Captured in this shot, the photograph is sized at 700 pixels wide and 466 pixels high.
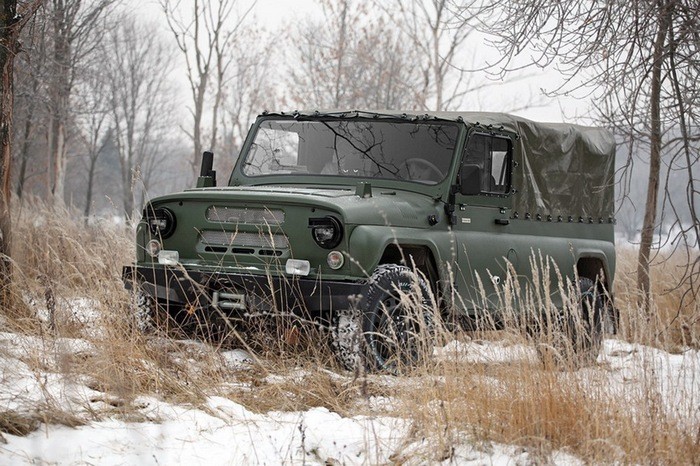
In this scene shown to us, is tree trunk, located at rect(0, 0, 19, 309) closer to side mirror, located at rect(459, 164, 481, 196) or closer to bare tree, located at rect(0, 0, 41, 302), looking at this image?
bare tree, located at rect(0, 0, 41, 302)

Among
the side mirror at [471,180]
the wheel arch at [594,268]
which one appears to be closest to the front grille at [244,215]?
the side mirror at [471,180]

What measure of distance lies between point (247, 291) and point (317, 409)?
4.29 ft

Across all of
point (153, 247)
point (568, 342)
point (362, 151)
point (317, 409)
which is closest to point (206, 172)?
point (153, 247)

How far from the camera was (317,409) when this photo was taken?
18.3ft

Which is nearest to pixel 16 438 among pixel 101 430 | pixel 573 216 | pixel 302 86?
pixel 101 430

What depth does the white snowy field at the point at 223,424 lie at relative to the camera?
4.59 metres

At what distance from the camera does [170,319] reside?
7258 mm

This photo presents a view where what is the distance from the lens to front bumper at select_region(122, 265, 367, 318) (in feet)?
21.1

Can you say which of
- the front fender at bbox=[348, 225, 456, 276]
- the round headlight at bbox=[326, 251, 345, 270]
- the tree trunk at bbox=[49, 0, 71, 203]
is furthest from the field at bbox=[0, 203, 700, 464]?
the tree trunk at bbox=[49, 0, 71, 203]

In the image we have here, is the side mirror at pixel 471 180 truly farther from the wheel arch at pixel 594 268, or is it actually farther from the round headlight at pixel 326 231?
the wheel arch at pixel 594 268

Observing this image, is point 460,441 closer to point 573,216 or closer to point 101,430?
point 101,430

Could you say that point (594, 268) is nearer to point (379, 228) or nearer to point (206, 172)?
point (379, 228)

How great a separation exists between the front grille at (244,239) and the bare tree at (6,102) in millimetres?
2095

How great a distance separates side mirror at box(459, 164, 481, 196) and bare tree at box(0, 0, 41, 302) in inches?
152
